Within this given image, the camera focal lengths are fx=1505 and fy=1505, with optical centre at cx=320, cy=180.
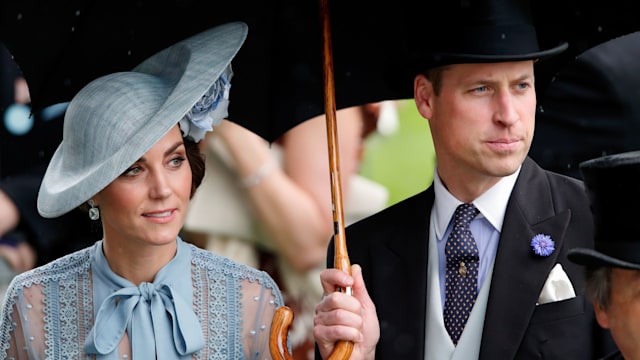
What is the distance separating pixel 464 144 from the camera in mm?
4781

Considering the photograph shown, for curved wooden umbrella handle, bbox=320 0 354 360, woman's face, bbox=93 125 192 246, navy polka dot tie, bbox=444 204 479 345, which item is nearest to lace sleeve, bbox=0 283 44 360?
woman's face, bbox=93 125 192 246

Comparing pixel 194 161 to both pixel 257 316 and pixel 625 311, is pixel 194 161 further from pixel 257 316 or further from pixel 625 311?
pixel 625 311

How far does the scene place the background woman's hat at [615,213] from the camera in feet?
13.6

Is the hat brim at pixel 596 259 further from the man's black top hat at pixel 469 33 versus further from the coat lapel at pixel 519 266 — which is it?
the man's black top hat at pixel 469 33

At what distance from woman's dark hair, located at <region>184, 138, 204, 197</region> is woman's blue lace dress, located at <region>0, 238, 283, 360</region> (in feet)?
0.73

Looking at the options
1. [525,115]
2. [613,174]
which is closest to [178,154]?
[525,115]

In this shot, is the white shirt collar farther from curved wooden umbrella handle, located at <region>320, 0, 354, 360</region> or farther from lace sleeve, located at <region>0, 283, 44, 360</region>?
lace sleeve, located at <region>0, 283, 44, 360</region>

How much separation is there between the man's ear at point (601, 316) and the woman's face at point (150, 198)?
1339 millimetres

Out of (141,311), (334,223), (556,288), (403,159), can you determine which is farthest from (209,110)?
(403,159)

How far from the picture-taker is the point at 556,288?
4.68 meters

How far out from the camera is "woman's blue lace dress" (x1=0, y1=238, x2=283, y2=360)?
15.9 ft

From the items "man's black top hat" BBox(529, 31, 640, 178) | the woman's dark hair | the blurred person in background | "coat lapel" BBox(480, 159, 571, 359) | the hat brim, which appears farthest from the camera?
the blurred person in background

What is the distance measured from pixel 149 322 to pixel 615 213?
156 cm

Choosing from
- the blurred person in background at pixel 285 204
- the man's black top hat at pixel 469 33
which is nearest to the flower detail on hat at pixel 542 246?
the man's black top hat at pixel 469 33
